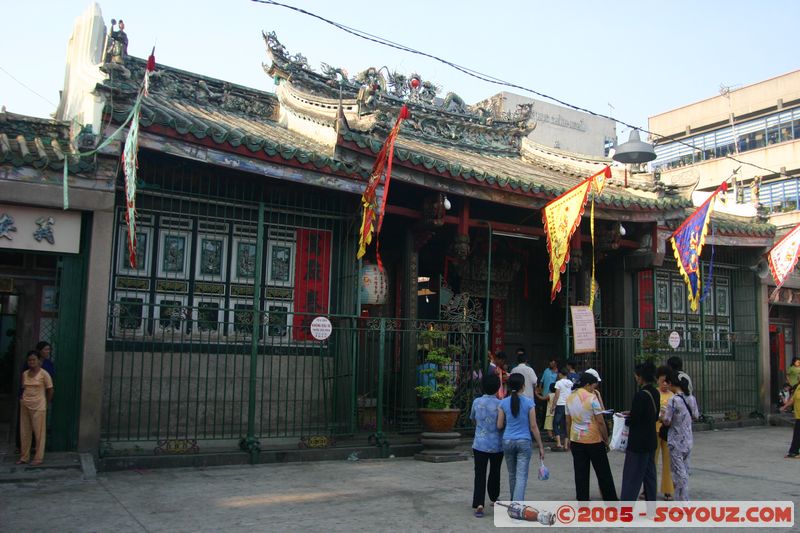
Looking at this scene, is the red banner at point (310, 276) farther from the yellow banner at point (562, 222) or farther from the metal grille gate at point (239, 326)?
the yellow banner at point (562, 222)

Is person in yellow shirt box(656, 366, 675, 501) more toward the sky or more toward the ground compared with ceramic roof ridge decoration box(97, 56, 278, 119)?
more toward the ground

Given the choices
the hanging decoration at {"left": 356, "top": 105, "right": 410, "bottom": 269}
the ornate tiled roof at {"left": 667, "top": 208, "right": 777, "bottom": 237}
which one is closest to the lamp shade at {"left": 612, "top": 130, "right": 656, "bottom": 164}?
the ornate tiled roof at {"left": 667, "top": 208, "right": 777, "bottom": 237}

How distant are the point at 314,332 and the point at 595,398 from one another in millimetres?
4388

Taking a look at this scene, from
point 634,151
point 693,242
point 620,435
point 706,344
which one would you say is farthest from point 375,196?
point 706,344

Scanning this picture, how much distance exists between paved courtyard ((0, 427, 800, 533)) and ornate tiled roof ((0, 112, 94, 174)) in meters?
3.62

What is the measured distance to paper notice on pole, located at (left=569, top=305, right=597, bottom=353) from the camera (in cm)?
1262

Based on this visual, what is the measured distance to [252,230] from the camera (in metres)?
10.7

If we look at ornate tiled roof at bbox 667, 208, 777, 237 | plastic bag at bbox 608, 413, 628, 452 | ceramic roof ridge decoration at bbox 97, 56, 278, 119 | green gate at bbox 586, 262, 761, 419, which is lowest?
plastic bag at bbox 608, 413, 628, 452

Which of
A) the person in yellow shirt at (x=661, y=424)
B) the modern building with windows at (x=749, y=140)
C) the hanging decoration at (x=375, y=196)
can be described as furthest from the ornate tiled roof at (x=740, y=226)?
the modern building with windows at (x=749, y=140)

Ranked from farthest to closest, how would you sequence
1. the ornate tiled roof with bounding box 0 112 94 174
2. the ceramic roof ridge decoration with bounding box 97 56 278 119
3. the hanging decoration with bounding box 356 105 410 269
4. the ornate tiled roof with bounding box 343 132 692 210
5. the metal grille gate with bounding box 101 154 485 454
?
1. the ceramic roof ridge decoration with bounding box 97 56 278 119
2. the ornate tiled roof with bounding box 343 132 692 210
3. the hanging decoration with bounding box 356 105 410 269
4. the metal grille gate with bounding box 101 154 485 454
5. the ornate tiled roof with bounding box 0 112 94 174

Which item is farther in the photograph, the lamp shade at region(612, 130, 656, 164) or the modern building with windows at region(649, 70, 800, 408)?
the modern building with windows at region(649, 70, 800, 408)

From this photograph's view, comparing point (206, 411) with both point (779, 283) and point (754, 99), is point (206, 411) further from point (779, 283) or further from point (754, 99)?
point (754, 99)

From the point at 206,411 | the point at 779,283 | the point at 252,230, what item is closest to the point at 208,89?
the point at 252,230

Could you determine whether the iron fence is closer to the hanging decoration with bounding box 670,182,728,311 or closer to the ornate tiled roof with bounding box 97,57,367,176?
the ornate tiled roof with bounding box 97,57,367,176
